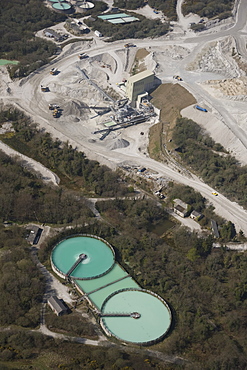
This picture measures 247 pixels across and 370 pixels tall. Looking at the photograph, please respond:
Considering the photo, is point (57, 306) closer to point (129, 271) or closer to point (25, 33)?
point (129, 271)

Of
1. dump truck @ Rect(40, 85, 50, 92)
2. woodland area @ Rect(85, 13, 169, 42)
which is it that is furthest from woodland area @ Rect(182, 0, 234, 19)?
dump truck @ Rect(40, 85, 50, 92)

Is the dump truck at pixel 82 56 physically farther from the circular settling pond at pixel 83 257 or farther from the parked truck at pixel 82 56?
the circular settling pond at pixel 83 257

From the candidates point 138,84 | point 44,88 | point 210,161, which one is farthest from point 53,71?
point 210,161

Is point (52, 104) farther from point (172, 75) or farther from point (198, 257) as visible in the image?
point (198, 257)

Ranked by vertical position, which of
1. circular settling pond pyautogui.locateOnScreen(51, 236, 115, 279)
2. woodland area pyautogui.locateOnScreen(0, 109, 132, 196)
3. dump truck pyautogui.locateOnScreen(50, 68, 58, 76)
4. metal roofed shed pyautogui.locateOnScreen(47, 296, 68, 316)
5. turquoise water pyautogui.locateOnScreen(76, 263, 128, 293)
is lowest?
woodland area pyautogui.locateOnScreen(0, 109, 132, 196)

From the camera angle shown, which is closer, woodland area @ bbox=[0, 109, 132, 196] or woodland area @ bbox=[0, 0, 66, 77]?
woodland area @ bbox=[0, 109, 132, 196]

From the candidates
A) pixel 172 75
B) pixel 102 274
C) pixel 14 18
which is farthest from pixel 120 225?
pixel 14 18

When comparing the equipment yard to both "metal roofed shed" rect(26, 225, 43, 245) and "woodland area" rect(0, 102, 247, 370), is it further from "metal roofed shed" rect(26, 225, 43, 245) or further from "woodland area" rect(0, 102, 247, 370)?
"metal roofed shed" rect(26, 225, 43, 245)
